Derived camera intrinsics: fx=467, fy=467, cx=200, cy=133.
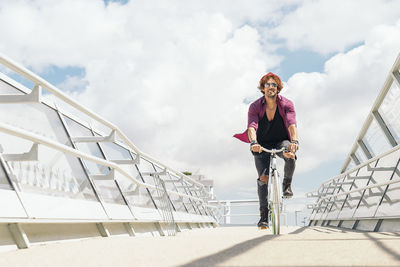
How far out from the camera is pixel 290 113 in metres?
5.65

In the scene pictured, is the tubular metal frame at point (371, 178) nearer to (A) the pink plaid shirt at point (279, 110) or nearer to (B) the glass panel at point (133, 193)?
(A) the pink plaid shirt at point (279, 110)

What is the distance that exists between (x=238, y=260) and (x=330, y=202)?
9.39 meters

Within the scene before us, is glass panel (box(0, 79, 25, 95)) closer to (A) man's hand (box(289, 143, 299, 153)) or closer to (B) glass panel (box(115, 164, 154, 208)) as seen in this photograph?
(B) glass panel (box(115, 164, 154, 208))

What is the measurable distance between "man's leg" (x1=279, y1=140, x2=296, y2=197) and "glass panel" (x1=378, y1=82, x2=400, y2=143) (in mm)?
2281

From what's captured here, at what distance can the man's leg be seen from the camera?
219 inches

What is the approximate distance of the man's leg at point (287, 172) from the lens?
555cm

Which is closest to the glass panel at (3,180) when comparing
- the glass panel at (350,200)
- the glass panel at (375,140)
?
the glass panel at (375,140)

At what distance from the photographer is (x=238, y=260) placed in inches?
108

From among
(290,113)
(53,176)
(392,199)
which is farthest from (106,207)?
(392,199)

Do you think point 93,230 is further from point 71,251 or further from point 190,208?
point 190,208

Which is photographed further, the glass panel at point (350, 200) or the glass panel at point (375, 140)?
the glass panel at point (350, 200)

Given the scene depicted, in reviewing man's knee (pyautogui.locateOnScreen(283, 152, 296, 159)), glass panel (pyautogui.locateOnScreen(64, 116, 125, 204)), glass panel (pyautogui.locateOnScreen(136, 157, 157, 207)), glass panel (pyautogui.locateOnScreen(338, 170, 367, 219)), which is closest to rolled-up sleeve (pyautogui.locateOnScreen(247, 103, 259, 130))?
man's knee (pyautogui.locateOnScreen(283, 152, 296, 159))

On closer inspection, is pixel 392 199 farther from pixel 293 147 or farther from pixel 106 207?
pixel 106 207

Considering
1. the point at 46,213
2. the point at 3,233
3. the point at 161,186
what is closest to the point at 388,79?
the point at 161,186
